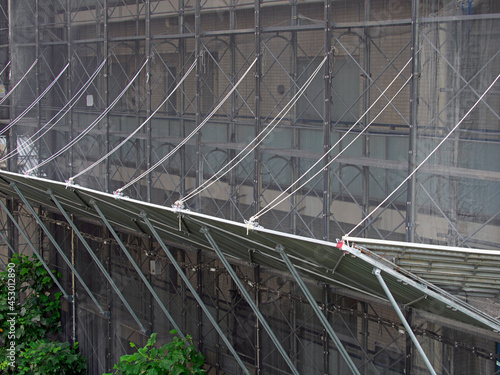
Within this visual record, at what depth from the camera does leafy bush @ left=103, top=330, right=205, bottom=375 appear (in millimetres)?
10125

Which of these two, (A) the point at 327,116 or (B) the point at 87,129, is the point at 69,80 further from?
(A) the point at 327,116

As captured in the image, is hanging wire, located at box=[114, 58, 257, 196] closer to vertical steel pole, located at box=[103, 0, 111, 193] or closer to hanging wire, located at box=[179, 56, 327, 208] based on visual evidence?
vertical steel pole, located at box=[103, 0, 111, 193]

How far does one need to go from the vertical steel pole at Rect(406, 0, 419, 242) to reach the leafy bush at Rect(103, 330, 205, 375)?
4658 mm

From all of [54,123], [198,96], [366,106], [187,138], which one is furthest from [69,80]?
[366,106]

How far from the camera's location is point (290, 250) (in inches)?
308

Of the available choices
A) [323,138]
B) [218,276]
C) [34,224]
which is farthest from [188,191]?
[34,224]

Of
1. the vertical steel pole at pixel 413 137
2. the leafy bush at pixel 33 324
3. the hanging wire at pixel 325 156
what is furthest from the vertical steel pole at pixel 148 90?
the leafy bush at pixel 33 324

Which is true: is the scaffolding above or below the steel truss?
above

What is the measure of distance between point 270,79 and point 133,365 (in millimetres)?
4689

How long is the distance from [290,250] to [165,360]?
3327 mm

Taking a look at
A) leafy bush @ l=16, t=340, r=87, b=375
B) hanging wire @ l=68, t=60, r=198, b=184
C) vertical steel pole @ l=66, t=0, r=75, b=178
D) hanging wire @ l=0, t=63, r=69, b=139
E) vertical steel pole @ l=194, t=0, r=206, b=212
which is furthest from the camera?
leafy bush @ l=16, t=340, r=87, b=375

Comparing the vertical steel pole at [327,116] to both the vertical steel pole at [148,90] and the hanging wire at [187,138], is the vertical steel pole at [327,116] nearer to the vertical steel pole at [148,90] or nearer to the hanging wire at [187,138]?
the hanging wire at [187,138]

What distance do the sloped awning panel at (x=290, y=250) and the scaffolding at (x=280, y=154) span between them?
85mm

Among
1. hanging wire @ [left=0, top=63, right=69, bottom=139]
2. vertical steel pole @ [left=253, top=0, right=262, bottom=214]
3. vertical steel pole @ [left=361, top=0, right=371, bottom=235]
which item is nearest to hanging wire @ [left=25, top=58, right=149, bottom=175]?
hanging wire @ [left=0, top=63, right=69, bottom=139]
